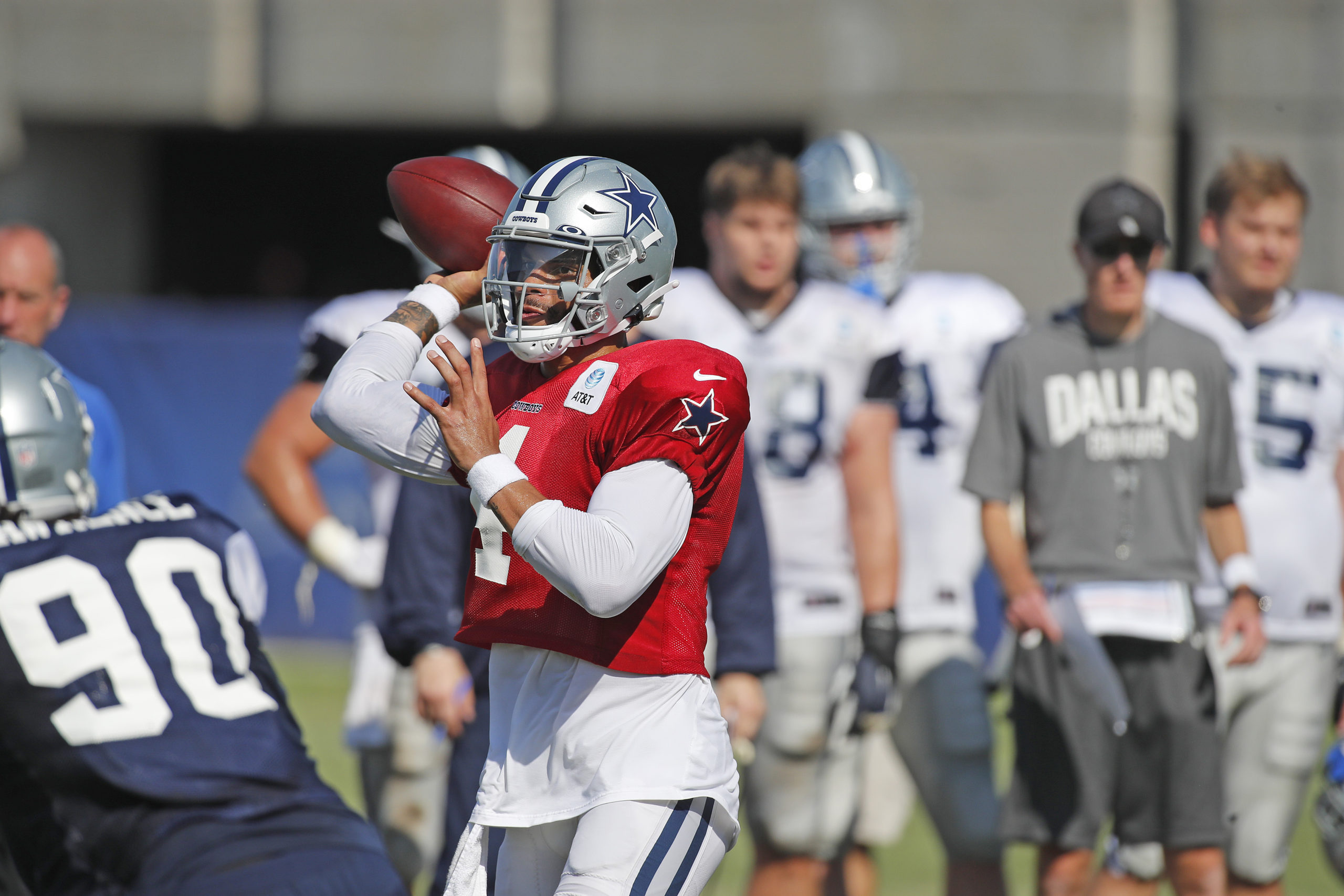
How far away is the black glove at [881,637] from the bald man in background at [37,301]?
7.03ft

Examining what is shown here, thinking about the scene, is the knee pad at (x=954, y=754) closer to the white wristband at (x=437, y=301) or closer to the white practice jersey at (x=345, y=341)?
the white practice jersey at (x=345, y=341)

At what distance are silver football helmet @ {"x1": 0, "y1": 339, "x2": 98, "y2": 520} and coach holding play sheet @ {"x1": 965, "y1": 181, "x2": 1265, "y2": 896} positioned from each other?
2.34 meters

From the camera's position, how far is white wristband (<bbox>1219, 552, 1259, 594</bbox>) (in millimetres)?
4402

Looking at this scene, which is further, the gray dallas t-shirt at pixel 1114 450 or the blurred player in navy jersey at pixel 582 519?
the gray dallas t-shirt at pixel 1114 450

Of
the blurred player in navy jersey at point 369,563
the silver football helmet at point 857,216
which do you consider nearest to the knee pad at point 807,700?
the blurred player in navy jersey at point 369,563

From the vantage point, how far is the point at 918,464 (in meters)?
5.39

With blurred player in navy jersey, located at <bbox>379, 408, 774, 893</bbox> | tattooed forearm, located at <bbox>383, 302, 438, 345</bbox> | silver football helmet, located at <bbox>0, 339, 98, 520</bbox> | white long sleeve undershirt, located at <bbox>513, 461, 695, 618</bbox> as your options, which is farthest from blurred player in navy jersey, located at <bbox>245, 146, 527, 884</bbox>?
white long sleeve undershirt, located at <bbox>513, 461, 695, 618</bbox>

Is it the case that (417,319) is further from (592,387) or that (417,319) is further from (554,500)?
(554,500)

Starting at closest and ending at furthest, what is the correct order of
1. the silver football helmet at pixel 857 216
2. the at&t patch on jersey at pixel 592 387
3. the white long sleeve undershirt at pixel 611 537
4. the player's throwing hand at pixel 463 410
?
the white long sleeve undershirt at pixel 611 537 < the player's throwing hand at pixel 463 410 < the at&t patch on jersey at pixel 592 387 < the silver football helmet at pixel 857 216

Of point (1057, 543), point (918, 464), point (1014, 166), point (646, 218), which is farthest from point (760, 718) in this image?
point (1014, 166)

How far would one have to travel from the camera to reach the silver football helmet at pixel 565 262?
272 centimetres

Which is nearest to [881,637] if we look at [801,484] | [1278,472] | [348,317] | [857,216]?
[801,484]

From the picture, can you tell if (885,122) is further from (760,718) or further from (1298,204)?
(760,718)

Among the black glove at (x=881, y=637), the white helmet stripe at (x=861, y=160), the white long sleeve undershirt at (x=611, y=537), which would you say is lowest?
the black glove at (x=881, y=637)
